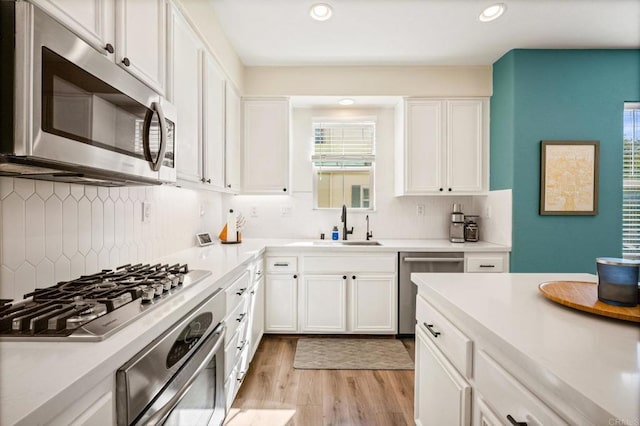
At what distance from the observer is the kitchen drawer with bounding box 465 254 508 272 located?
2.83 m

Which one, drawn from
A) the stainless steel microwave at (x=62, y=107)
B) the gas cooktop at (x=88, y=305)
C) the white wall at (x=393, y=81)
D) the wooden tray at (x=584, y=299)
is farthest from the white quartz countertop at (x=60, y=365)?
the white wall at (x=393, y=81)

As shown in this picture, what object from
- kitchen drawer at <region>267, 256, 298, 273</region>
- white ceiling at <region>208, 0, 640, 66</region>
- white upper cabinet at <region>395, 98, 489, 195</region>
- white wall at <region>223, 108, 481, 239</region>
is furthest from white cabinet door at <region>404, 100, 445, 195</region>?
kitchen drawer at <region>267, 256, 298, 273</region>

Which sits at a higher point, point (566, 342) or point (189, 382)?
point (566, 342)

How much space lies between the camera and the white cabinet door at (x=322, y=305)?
2895 millimetres

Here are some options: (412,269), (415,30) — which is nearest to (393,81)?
(415,30)

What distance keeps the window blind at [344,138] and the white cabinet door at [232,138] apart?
0.87 meters

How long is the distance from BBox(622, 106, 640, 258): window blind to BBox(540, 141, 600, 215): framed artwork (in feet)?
1.32

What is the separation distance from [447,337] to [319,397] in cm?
123

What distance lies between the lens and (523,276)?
1544mm

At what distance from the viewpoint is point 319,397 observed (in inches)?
80.3

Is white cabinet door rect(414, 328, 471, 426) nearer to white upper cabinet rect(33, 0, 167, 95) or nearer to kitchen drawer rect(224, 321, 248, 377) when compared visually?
kitchen drawer rect(224, 321, 248, 377)

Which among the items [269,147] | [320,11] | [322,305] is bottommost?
[322,305]

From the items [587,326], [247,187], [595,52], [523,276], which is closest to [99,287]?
[587,326]

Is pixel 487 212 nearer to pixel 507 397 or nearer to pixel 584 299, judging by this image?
pixel 584 299
